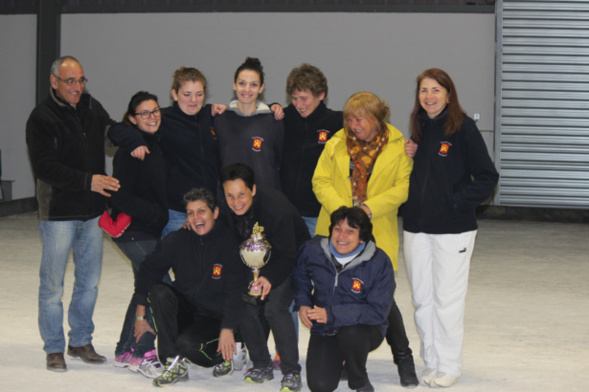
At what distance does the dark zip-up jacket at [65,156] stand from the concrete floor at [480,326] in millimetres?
863

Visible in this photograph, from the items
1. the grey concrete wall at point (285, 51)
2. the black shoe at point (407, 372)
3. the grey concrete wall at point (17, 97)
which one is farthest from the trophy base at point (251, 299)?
the grey concrete wall at point (17, 97)

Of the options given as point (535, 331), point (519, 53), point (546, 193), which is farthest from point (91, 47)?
point (535, 331)

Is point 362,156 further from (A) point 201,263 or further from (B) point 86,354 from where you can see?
(B) point 86,354

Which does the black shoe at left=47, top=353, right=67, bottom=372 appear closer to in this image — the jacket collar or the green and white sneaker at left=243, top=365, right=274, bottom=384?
the green and white sneaker at left=243, top=365, right=274, bottom=384

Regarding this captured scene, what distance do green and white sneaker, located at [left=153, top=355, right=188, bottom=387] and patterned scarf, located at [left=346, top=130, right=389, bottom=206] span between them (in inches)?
48.1

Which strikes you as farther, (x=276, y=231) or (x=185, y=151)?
(x=185, y=151)

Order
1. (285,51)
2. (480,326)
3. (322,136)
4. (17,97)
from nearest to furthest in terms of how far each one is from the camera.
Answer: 1. (322,136)
2. (480,326)
3. (285,51)
4. (17,97)

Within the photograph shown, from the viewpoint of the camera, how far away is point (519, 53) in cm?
1173

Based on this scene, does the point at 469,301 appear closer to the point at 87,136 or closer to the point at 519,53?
the point at 87,136

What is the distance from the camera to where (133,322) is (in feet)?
14.4

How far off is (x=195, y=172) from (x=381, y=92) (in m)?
7.69

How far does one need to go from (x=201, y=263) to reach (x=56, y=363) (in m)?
0.94

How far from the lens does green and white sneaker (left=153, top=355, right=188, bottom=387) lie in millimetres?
4109

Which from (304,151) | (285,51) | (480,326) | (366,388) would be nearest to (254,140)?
(304,151)
